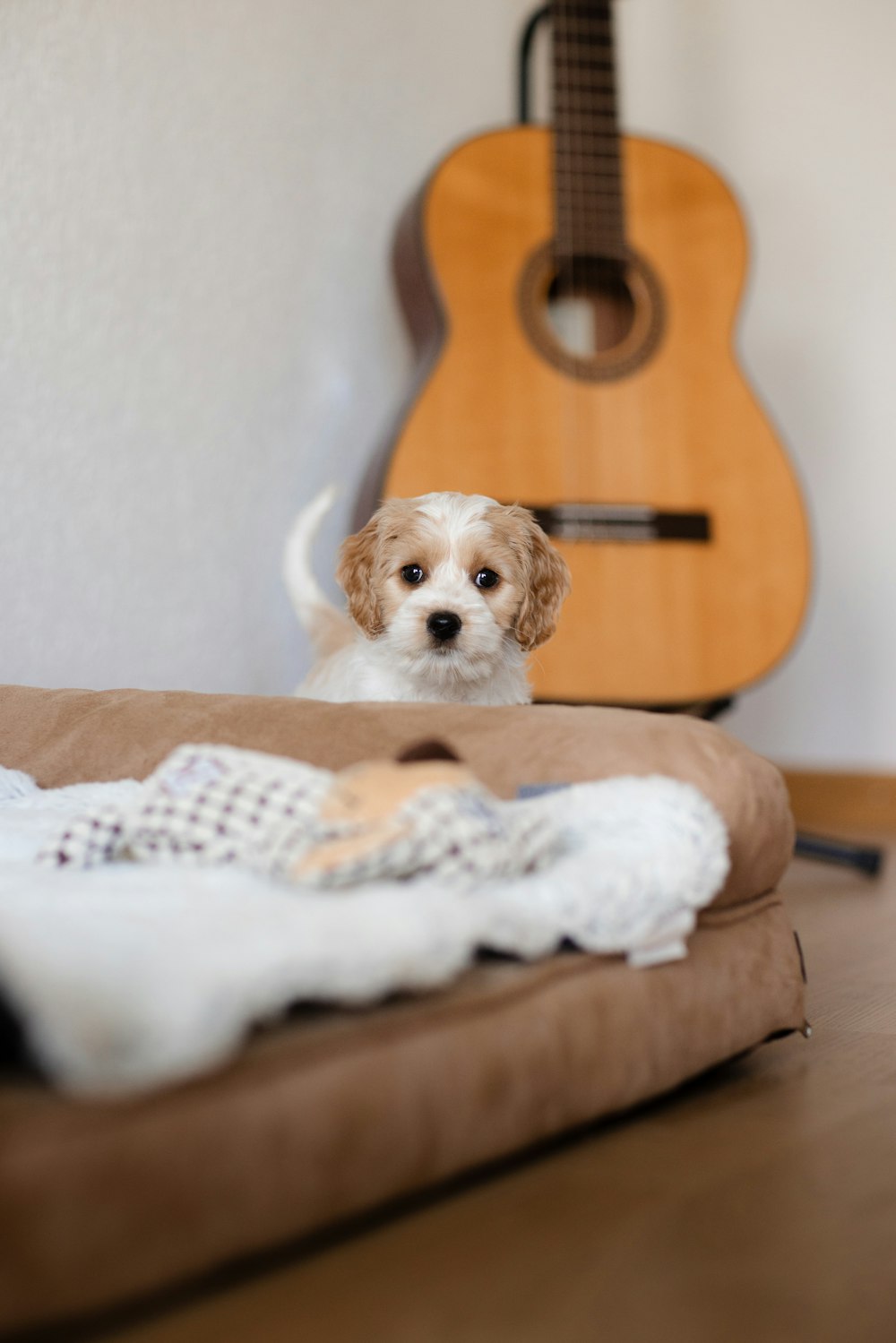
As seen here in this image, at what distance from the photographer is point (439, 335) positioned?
2133 mm

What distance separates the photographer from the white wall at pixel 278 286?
1919 mm

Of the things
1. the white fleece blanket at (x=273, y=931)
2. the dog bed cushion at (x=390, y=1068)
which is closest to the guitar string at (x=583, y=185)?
the dog bed cushion at (x=390, y=1068)

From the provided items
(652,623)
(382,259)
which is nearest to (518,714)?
(652,623)

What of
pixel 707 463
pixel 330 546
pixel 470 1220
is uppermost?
pixel 707 463

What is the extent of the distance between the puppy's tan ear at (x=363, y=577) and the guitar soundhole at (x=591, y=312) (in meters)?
0.87

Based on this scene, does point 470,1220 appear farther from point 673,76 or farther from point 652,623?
point 673,76

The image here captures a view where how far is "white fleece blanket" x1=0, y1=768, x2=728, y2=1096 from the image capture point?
0.58 m

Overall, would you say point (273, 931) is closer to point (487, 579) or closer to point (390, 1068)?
point (390, 1068)

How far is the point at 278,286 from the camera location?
2.28 meters

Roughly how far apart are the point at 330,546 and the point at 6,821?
131cm

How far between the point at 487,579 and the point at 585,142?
49.6 inches

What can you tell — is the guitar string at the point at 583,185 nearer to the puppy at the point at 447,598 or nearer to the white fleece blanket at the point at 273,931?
the puppy at the point at 447,598

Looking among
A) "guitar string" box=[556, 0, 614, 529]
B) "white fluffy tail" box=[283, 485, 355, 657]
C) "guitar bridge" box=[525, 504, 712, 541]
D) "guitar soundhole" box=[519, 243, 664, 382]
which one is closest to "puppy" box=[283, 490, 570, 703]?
"white fluffy tail" box=[283, 485, 355, 657]

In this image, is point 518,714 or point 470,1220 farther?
point 518,714
